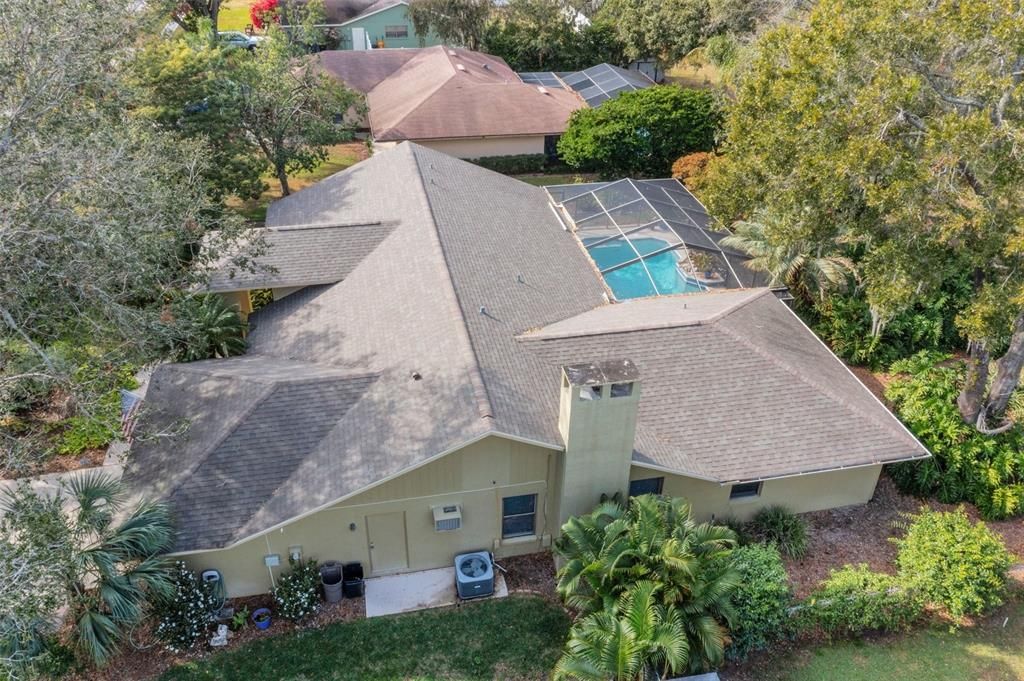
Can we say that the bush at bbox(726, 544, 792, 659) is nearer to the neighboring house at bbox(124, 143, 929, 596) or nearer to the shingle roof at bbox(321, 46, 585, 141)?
the neighboring house at bbox(124, 143, 929, 596)

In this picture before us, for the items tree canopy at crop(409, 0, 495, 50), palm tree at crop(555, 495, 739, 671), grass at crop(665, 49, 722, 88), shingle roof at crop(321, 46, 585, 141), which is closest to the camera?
palm tree at crop(555, 495, 739, 671)

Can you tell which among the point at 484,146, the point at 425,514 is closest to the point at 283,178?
the point at 484,146

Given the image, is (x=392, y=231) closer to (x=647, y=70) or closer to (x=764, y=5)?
(x=764, y=5)

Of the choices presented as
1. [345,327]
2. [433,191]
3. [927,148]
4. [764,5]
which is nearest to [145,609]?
[345,327]

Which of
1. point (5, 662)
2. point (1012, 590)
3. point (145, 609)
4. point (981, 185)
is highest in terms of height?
point (981, 185)

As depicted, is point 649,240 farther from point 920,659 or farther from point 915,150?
point 920,659

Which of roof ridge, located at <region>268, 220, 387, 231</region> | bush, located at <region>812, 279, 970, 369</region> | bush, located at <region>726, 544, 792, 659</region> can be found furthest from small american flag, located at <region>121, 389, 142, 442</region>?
bush, located at <region>812, 279, 970, 369</region>
